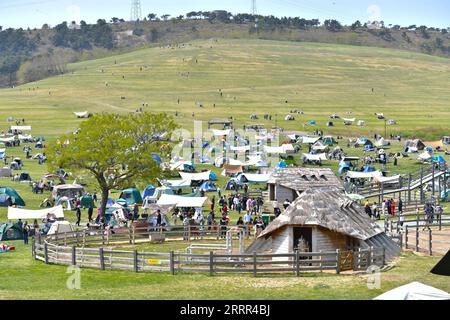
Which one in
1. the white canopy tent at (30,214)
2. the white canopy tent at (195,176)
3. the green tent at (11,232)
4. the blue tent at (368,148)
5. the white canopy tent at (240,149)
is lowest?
the blue tent at (368,148)

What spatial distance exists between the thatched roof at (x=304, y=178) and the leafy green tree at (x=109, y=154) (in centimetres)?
716

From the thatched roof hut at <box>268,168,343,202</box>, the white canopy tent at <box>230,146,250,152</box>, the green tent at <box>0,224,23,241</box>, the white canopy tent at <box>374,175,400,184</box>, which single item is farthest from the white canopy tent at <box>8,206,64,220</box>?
the white canopy tent at <box>230,146,250,152</box>

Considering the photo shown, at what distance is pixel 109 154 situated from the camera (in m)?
54.5

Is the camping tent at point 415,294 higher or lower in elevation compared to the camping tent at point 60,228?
higher

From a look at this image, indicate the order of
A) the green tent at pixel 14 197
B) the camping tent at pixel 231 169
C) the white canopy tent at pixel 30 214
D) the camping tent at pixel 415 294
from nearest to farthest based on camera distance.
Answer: the camping tent at pixel 415 294, the white canopy tent at pixel 30 214, the green tent at pixel 14 197, the camping tent at pixel 231 169

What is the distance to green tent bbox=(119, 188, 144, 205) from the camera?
62031 mm

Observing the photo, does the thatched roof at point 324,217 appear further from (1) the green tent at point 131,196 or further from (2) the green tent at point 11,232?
(1) the green tent at point 131,196

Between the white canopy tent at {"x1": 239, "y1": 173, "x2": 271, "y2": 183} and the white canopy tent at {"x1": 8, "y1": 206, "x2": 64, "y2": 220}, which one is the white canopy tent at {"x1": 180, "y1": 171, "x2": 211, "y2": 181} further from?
the white canopy tent at {"x1": 8, "y1": 206, "x2": 64, "y2": 220}

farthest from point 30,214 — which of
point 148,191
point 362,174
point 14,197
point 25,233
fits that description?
point 362,174

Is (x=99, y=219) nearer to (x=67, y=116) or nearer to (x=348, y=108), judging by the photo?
(x=67, y=116)

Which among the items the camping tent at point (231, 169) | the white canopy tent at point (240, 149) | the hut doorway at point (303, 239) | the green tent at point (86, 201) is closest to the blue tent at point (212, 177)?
the camping tent at point (231, 169)

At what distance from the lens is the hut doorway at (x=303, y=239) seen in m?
34.1

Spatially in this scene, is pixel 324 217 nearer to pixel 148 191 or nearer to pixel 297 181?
pixel 297 181
